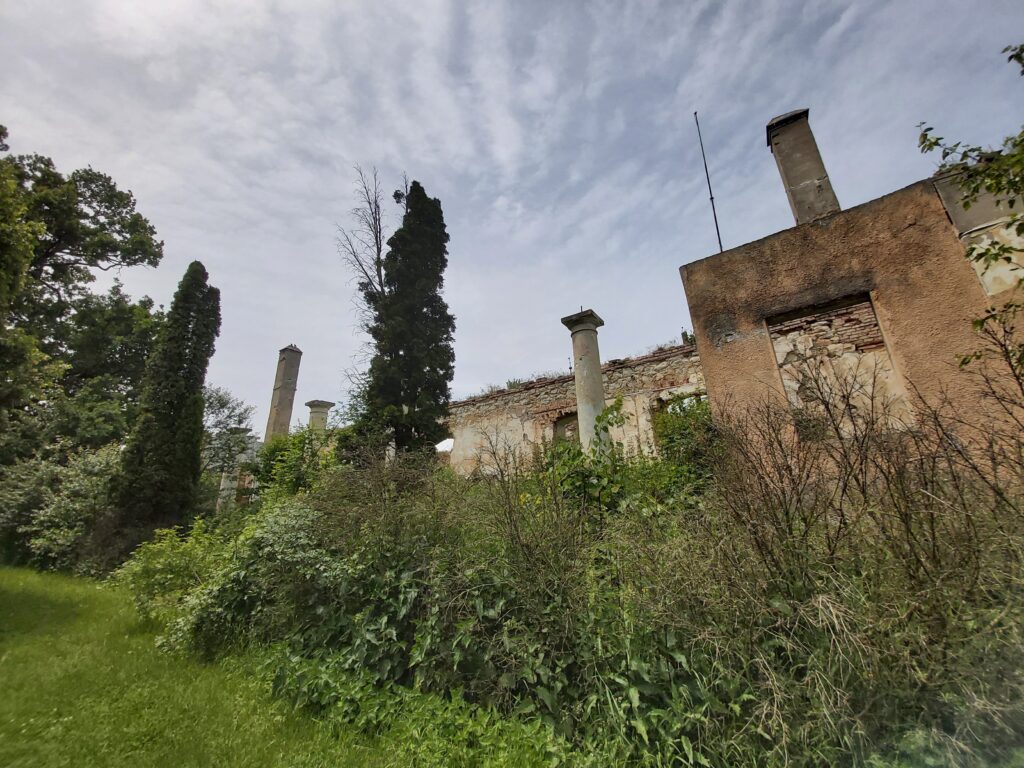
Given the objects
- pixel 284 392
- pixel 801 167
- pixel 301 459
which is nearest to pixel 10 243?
pixel 301 459

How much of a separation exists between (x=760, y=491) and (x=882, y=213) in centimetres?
532

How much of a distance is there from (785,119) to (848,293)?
11.5 feet

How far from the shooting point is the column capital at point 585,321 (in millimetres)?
9164

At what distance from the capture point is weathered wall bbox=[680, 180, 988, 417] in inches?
213

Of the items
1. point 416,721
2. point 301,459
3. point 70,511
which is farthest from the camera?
point 301,459

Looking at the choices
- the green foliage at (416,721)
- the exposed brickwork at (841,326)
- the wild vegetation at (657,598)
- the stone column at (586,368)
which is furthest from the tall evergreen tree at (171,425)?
the exposed brickwork at (841,326)

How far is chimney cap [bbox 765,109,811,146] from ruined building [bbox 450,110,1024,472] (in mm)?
17

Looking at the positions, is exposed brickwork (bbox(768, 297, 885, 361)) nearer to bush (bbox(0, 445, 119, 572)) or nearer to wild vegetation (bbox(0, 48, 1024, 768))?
wild vegetation (bbox(0, 48, 1024, 768))

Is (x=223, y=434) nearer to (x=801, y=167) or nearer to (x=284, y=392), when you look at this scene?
(x=284, y=392)

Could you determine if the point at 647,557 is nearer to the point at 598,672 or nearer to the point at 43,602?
the point at 598,672

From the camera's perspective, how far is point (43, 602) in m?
6.59

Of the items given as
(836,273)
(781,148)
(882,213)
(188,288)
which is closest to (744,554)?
(836,273)

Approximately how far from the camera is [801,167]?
7.18m

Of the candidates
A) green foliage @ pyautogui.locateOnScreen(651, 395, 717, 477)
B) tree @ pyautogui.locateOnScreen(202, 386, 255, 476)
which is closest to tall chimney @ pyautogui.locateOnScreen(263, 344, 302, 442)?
tree @ pyautogui.locateOnScreen(202, 386, 255, 476)
